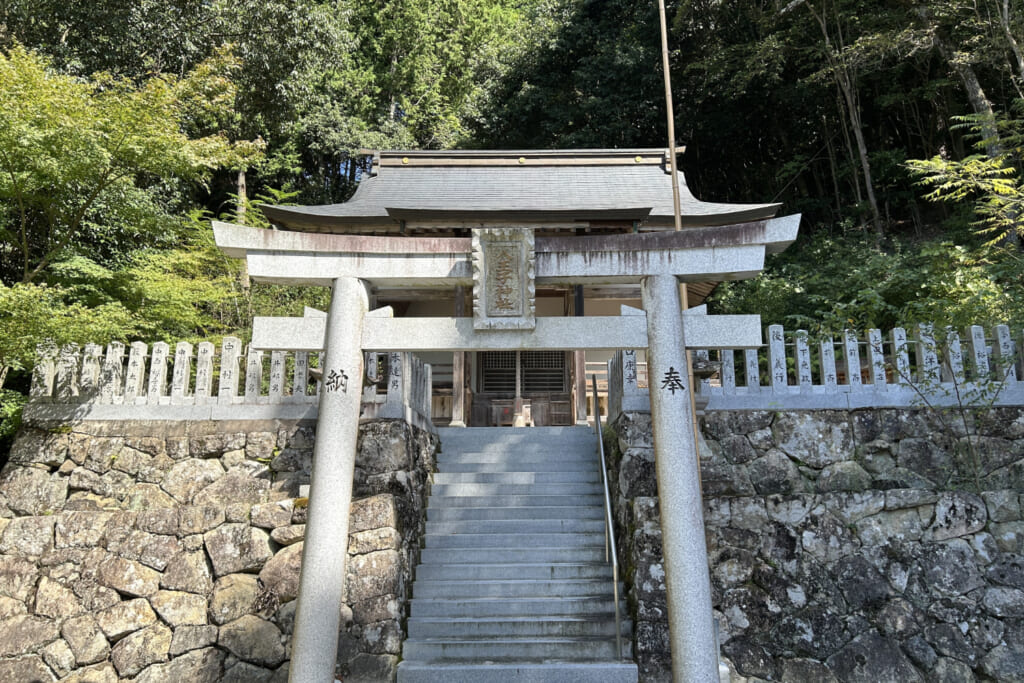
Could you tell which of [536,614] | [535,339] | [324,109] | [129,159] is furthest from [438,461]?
[324,109]

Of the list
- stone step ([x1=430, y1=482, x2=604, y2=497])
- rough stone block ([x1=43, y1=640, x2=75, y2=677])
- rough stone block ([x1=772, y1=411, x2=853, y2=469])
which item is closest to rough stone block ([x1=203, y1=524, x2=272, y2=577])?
rough stone block ([x1=43, y1=640, x2=75, y2=677])

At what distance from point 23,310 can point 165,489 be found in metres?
2.38

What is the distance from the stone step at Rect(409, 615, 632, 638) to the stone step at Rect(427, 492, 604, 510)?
1.54 metres

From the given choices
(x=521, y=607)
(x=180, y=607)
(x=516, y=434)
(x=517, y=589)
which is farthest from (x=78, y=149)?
(x=521, y=607)

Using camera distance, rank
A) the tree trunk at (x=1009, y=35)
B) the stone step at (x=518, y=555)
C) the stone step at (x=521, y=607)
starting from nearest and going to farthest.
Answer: the stone step at (x=521, y=607) < the stone step at (x=518, y=555) < the tree trunk at (x=1009, y=35)

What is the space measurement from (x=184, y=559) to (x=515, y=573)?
3.30 m

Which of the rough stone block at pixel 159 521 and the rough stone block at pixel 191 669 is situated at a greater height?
the rough stone block at pixel 159 521

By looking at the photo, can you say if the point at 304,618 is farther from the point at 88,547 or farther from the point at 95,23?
the point at 95,23

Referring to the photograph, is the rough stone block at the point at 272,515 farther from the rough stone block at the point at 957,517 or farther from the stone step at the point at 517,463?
the rough stone block at the point at 957,517

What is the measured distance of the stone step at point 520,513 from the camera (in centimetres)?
759

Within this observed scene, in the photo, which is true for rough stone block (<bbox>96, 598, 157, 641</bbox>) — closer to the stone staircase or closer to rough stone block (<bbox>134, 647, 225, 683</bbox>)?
rough stone block (<bbox>134, 647, 225, 683</bbox>)

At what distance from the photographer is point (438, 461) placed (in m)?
8.48

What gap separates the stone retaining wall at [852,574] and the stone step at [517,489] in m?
0.75

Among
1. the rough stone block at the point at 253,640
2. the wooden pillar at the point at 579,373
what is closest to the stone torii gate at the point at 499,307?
the rough stone block at the point at 253,640
